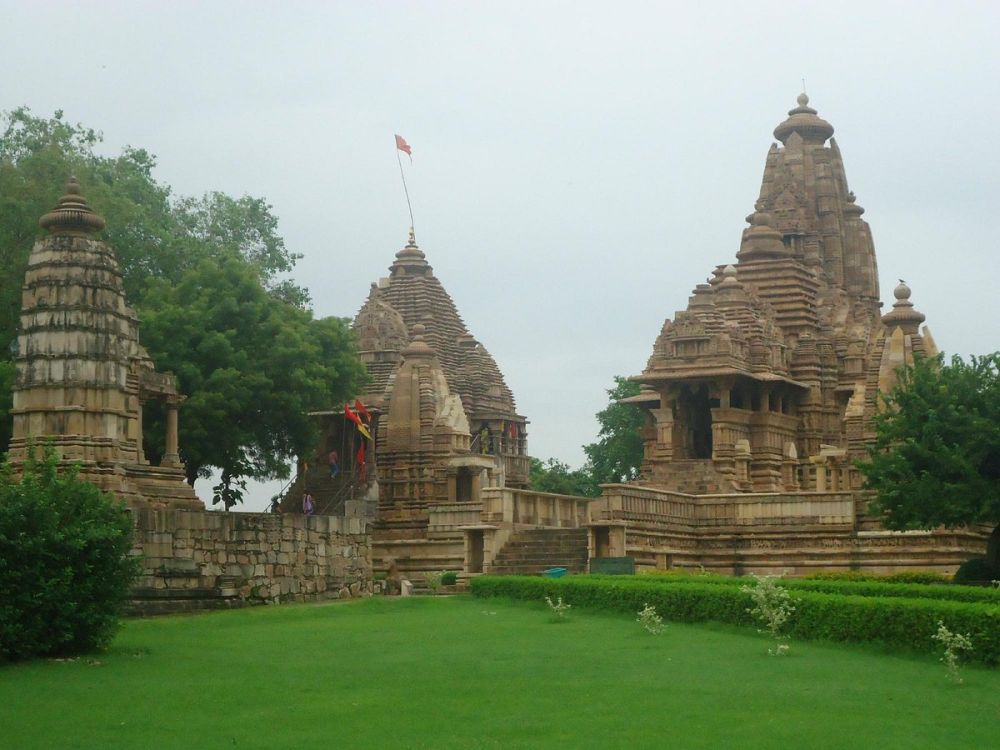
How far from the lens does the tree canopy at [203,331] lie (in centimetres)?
4062

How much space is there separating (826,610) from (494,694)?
5842mm

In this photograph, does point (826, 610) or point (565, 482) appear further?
point (565, 482)

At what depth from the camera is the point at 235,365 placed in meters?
41.7

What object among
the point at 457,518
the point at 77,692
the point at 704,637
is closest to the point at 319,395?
the point at 457,518

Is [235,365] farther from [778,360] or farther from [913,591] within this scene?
[913,591]

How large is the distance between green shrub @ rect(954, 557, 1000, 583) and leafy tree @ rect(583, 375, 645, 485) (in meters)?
32.3

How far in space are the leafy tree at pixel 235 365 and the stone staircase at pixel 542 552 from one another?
27.1 ft

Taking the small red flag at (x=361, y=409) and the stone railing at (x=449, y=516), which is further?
the small red flag at (x=361, y=409)

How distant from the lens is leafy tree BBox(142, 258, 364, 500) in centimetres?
4075

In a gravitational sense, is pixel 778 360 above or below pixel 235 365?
above

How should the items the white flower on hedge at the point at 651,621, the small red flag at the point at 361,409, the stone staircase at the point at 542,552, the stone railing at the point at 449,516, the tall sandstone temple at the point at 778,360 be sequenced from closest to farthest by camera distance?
the white flower on hedge at the point at 651,621, the stone staircase at the point at 542,552, the stone railing at the point at 449,516, the tall sandstone temple at the point at 778,360, the small red flag at the point at 361,409

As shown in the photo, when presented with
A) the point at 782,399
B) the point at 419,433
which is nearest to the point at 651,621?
the point at 419,433

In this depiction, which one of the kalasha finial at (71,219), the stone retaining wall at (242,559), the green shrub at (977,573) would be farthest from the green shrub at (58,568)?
the green shrub at (977,573)

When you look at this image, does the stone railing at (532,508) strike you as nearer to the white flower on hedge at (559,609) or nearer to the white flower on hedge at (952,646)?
the white flower on hedge at (559,609)
